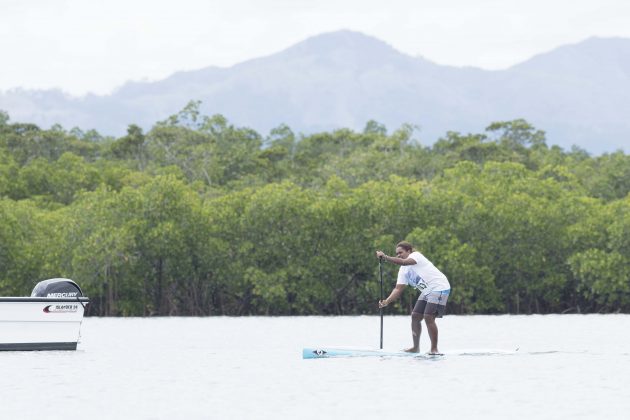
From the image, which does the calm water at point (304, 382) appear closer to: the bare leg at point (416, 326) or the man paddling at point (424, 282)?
the bare leg at point (416, 326)

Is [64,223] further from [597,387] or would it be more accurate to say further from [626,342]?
[597,387]

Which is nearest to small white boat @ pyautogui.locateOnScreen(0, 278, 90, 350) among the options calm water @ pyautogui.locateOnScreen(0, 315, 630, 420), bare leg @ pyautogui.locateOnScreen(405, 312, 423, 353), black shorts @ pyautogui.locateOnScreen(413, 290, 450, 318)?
calm water @ pyautogui.locateOnScreen(0, 315, 630, 420)

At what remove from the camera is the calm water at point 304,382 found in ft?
58.9

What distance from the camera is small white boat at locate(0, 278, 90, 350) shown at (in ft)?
99.5

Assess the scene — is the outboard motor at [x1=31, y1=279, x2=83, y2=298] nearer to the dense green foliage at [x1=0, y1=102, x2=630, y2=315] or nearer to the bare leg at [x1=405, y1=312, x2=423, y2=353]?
the bare leg at [x1=405, y1=312, x2=423, y2=353]

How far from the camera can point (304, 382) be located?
22594 mm

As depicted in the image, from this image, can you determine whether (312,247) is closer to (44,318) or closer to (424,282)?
(44,318)

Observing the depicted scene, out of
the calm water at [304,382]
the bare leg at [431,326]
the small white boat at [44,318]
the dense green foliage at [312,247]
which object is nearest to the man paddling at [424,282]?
the bare leg at [431,326]

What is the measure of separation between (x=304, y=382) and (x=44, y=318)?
10.4m

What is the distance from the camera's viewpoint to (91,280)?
218 ft

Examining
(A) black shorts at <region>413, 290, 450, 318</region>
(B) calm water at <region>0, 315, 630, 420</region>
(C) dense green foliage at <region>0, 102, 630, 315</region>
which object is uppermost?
(C) dense green foliage at <region>0, 102, 630, 315</region>

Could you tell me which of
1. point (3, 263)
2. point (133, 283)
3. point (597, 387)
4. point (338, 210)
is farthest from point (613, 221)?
point (597, 387)

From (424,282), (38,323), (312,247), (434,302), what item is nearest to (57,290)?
(38,323)

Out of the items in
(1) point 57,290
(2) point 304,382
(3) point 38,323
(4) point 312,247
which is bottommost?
(2) point 304,382
